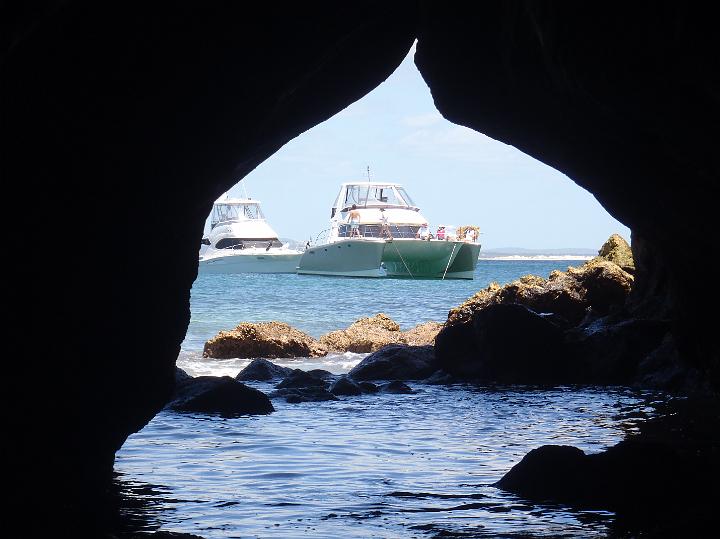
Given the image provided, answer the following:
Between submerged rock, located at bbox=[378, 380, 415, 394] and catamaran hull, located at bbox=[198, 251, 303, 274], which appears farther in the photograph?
catamaran hull, located at bbox=[198, 251, 303, 274]

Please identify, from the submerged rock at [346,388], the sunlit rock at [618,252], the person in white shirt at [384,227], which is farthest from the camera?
the person in white shirt at [384,227]

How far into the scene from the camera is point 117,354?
6969 mm

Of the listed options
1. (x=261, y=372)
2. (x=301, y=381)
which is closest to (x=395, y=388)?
(x=301, y=381)

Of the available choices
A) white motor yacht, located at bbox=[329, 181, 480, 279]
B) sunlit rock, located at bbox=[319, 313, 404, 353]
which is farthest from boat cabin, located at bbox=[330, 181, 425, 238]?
sunlit rock, located at bbox=[319, 313, 404, 353]

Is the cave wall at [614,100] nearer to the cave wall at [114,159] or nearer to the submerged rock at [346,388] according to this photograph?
the cave wall at [114,159]

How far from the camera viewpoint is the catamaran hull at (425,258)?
2532 inches

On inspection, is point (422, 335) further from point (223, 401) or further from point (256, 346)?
point (223, 401)

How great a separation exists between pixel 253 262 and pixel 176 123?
7107 cm

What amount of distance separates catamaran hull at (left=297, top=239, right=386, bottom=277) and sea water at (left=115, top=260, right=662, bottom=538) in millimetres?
47361

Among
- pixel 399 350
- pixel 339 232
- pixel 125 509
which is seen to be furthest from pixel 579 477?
pixel 339 232

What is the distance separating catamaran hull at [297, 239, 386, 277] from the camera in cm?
6481

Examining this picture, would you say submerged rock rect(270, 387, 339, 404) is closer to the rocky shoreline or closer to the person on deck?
the rocky shoreline

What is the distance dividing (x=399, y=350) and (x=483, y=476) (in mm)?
10742

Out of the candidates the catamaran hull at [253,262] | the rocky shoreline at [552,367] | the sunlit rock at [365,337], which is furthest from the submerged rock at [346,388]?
the catamaran hull at [253,262]
